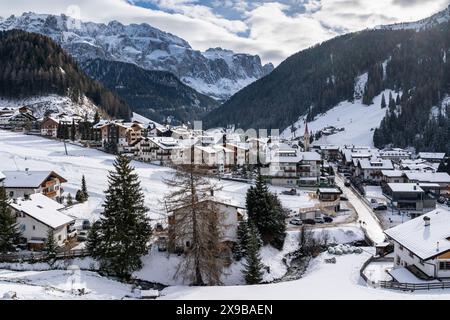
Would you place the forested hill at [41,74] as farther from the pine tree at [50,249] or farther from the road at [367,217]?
the pine tree at [50,249]

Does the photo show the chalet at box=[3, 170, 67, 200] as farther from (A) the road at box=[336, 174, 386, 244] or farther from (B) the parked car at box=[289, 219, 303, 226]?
(A) the road at box=[336, 174, 386, 244]

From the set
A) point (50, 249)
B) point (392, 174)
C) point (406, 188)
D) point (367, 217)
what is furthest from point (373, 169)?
point (50, 249)

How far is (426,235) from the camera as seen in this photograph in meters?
31.3

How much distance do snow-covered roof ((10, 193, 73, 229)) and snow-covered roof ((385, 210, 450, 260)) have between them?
30.3m

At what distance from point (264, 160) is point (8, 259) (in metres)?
59.2

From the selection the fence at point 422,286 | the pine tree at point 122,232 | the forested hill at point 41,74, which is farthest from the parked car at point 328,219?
the forested hill at point 41,74

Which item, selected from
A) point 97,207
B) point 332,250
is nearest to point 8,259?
point 97,207

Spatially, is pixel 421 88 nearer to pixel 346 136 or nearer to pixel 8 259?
pixel 346 136

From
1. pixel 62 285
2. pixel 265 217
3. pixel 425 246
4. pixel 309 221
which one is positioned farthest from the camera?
pixel 309 221

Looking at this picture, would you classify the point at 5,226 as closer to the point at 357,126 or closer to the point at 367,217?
the point at 367,217

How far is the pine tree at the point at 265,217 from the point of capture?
4094 cm

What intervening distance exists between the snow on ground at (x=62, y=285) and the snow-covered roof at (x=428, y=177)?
6384 cm

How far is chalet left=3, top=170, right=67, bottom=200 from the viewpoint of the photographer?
48531 mm

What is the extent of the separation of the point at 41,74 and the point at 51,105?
18505 millimetres
